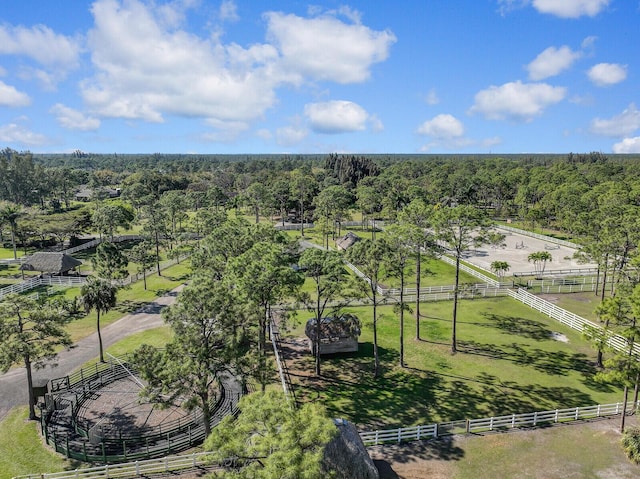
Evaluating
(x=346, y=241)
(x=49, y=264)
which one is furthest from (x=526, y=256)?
(x=49, y=264)

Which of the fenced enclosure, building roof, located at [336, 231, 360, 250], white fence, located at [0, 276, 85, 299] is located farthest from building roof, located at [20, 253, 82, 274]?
building roof, located at [336, 231, 360, 250]

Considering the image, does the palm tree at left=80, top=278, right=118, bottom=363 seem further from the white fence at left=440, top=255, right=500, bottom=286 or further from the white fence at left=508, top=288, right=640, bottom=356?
the white fence at left=440, top=255, right=500, bottom=286

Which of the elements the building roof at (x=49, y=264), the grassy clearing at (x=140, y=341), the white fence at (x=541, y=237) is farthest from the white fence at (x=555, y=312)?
the building roof at (x=49, y=264)

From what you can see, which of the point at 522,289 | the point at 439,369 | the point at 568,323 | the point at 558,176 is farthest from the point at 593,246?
the point at 558,176

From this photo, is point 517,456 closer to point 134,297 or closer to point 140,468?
point 140,468

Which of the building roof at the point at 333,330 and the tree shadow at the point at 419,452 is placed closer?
the tree shadow at the point at 419,452

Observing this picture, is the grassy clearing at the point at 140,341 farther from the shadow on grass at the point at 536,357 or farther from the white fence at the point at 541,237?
the white fence at the point at 541,237
